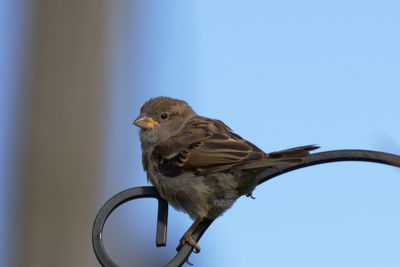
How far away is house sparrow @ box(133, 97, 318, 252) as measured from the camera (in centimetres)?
356

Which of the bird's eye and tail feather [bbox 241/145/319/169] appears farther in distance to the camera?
the bird's eye

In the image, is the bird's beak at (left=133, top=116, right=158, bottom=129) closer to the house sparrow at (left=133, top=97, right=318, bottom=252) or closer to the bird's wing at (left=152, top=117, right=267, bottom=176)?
the house sparrow at (left=133, top=97, right=318, bottom=252)

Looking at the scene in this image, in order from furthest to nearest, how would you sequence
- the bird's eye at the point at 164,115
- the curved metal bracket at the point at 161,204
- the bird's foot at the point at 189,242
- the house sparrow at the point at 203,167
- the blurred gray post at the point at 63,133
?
the blurred gray post at the point at 63,133
the bird's eye at the point at 164,115
the house sparrow at the point at 203,167
the bird's foot at the point at 189,242
the curved metal bracket at the point at 161,204

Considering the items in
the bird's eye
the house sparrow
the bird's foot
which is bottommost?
the bird's foot

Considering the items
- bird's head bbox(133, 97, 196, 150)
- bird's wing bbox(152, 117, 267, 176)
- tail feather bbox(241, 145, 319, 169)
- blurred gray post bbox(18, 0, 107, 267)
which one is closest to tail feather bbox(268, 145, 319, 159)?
tail feather bbox(241, 145, 319, 169)

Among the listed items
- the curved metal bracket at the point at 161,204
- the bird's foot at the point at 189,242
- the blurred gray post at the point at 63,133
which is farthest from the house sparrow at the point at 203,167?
the blurred gray post at the point at 63,133

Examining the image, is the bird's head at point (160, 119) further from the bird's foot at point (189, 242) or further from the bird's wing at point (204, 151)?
the bird's foot at point (189, 242)

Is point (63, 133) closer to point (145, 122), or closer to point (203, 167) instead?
point (145, 122)

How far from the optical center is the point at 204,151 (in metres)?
3.80

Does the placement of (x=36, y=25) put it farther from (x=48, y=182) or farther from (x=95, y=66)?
(x=48, y=182)

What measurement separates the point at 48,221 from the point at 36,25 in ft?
6.55

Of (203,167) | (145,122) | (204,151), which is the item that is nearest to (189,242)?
(203,167)

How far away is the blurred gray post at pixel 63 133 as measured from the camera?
606 cm

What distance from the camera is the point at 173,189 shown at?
369 centimetres
